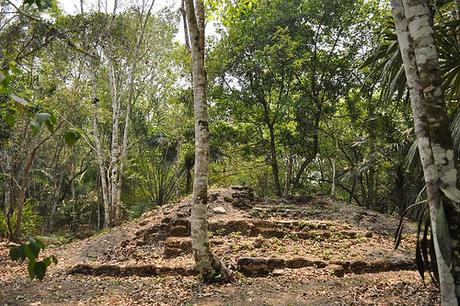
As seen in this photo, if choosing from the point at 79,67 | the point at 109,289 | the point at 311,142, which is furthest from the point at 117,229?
the point at 311,142

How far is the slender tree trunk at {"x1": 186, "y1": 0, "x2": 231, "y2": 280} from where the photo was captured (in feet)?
22.2

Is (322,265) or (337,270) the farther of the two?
(322,265)

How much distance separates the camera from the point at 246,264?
25.1 ft

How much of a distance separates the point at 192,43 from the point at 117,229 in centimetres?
870

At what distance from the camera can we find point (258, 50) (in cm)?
1558

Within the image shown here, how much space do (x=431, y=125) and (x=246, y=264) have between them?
16.9 ft

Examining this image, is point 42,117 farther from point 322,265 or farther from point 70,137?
point 322,265

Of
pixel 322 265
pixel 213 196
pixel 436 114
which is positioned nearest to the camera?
pixel 436 114

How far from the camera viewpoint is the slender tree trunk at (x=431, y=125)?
10.1 ft

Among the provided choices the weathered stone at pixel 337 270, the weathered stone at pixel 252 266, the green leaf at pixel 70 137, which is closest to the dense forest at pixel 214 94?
the weathered stone at pixel 337 270

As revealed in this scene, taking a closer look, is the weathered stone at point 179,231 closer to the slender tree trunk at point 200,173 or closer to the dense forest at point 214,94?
the dense forest at point 214,94

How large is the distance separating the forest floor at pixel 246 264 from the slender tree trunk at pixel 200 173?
346 mm

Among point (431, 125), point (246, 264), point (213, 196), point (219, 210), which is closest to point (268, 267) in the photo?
point (246, 264)

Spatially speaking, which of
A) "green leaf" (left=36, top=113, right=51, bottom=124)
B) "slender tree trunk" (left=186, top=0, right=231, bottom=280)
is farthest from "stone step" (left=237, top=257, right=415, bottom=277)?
"green leaf" (left=36, top=113, right=51, bottom=124)
